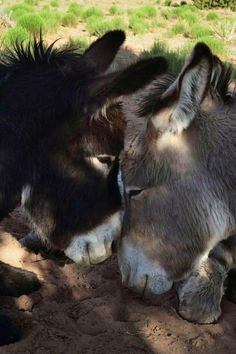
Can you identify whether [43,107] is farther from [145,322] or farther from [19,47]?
[145,322]

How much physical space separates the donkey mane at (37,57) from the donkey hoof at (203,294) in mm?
1824

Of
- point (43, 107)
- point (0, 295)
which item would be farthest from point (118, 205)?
point (0, 295)

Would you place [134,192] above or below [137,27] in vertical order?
above

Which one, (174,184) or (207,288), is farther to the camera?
(207,288)

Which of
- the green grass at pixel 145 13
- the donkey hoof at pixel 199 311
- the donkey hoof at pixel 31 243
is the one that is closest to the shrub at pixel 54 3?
the green grass at pixel 145 13

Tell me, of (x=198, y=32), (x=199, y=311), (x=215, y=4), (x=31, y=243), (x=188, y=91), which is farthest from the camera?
(x=215, y=4)

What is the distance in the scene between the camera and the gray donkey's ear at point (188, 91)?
2578mm

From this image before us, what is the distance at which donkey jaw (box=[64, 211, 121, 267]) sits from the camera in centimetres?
328

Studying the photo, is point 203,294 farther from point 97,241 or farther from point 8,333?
point 8,333

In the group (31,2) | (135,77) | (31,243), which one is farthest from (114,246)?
(31,2)

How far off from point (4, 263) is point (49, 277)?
39cm

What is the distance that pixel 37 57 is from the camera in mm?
3395

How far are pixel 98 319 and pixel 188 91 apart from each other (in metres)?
1.98

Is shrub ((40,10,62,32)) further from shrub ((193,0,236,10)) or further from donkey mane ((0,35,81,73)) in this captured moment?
donkey mane ((0,35,81,73))
